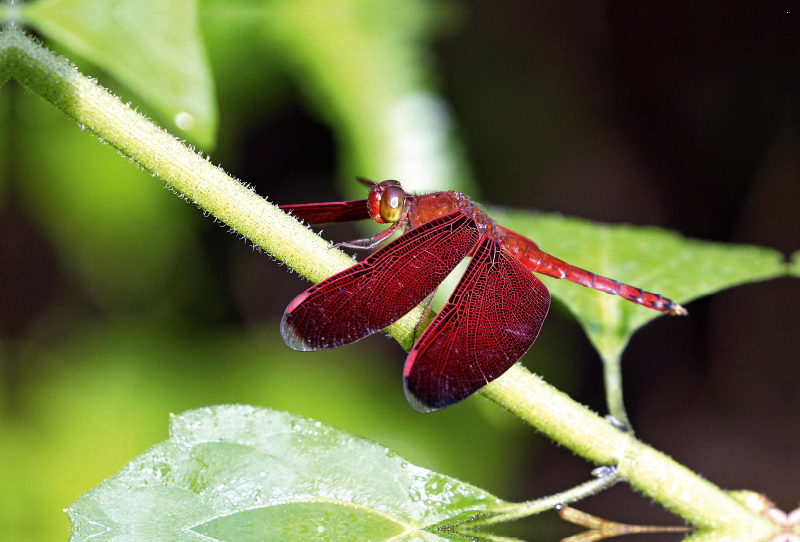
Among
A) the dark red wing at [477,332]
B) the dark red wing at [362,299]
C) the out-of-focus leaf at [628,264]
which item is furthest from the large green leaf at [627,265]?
the dark red wing at [362,299]

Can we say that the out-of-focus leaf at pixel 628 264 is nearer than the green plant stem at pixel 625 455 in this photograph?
No

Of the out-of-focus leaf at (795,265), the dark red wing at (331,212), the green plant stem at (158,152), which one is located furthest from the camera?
the out-of-focus leaf at (795,265)

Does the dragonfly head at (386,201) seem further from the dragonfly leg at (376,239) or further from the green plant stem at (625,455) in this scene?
the green plant stem at (625,455)

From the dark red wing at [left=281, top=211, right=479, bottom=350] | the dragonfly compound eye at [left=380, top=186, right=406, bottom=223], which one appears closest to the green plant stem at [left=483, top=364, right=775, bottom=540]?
the dark red wing at [left=281, top=211, right=479, bottom=350]

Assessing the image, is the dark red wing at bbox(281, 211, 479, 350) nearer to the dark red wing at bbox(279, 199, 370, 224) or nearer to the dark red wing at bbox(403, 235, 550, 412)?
the dark red wing at bbox(403, 235, 550, 412)

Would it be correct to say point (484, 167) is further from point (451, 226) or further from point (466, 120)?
point (451, 226)

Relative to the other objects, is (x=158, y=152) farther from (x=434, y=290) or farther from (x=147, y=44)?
(x=434, y=290)

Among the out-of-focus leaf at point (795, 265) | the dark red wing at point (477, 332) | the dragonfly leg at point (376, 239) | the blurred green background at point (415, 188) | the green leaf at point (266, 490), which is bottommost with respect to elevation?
the green leaf at point (266, 490)

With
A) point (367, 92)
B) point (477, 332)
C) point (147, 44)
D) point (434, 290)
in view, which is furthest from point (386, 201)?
point (367, 92)
